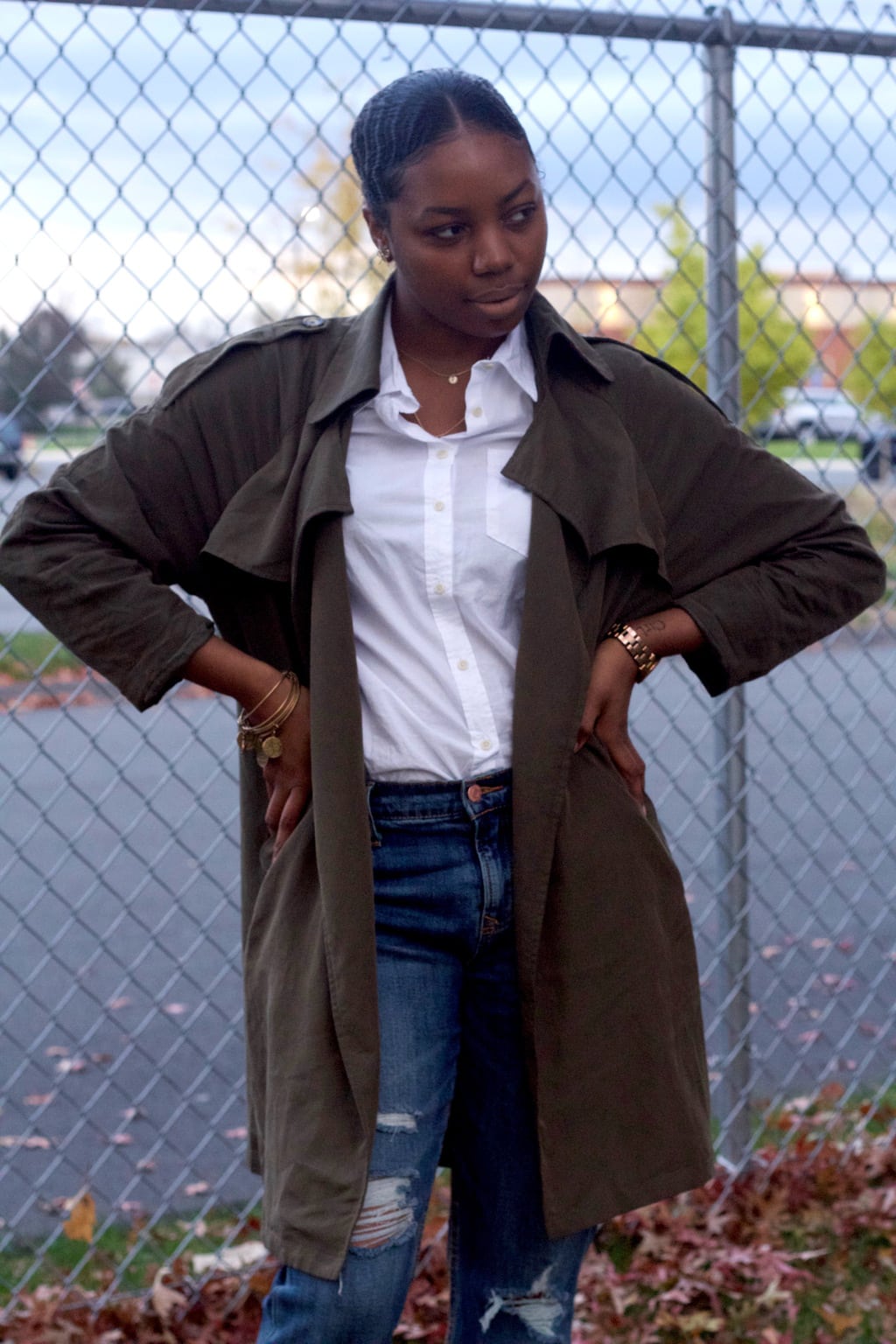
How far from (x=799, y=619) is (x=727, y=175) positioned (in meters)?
1.51

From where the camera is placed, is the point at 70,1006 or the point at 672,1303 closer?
the point at 672,1303

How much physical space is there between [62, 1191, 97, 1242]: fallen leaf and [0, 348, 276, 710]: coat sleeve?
1843 mm

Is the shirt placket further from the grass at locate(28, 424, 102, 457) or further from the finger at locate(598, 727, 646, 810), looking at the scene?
the grass at locate(28, 424, 102, 457)

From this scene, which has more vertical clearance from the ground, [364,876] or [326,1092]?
→ [364,876]

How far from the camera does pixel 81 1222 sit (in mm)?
3320

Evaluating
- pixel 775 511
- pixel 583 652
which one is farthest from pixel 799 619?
pixel 583 652

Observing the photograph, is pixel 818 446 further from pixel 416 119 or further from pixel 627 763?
pixel 416 119

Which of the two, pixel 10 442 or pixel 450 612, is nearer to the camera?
pixel 450 612

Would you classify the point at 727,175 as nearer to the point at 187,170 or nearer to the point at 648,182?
the point at 648,182

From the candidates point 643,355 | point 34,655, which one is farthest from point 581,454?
point 34,655

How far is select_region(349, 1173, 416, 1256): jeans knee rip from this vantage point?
6.09ft

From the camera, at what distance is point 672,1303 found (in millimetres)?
3107

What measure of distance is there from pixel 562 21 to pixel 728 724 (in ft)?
4.98

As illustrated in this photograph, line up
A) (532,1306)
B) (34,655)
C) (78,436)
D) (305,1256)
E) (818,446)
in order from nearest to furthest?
(305,1256), (532,1306), (78,436), (818,446), (34,655)
